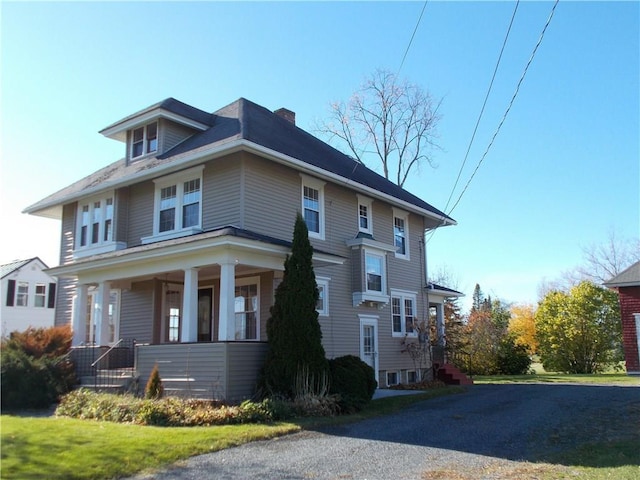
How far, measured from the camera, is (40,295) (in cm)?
3456

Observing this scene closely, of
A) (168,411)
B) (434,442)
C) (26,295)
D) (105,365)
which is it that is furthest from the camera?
(26,295)

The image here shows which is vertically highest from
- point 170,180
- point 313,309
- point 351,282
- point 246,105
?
point 246,105

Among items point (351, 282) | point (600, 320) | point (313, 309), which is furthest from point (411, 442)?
point (600, 320)

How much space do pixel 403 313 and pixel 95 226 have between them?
11402mm

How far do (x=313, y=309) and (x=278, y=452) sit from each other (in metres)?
4.76

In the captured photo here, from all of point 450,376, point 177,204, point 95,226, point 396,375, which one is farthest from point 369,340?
point 95,226

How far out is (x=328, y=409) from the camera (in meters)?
12.0

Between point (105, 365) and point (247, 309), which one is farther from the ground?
point (247, 309)

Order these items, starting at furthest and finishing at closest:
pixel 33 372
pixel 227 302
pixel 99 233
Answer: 1. pixel 99 233
2. pixel 227 302
3. pixel 33 372

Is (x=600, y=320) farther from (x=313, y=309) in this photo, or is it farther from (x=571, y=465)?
(x=571, y=465)

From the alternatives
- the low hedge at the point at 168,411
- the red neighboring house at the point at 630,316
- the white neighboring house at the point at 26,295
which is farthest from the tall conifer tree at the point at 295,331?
the white neighboring house at the point at 26,295

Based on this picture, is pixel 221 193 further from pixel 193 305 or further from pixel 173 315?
pixel 173 315

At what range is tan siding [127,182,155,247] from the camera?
1766 centimetres

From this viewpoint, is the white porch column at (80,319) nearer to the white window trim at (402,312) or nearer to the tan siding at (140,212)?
the tan siding at (140,212)
